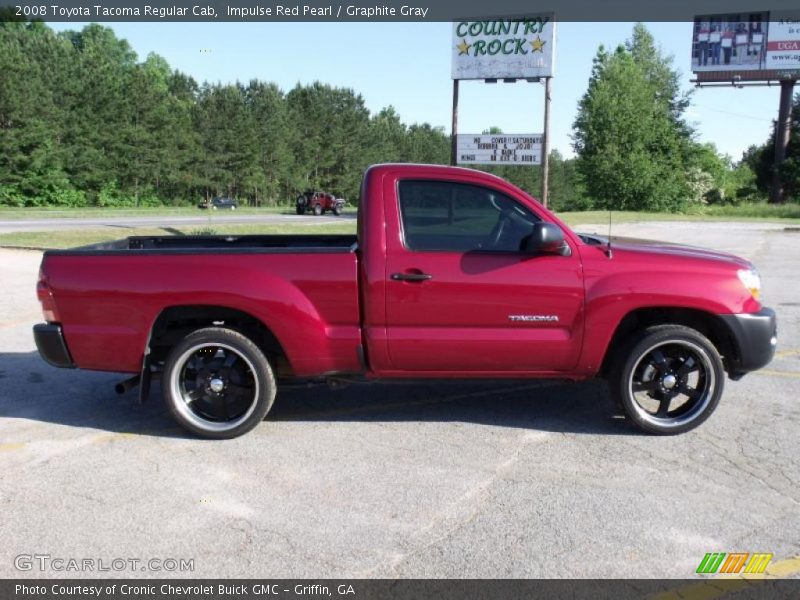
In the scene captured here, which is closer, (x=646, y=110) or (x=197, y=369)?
(x=197, y=369)

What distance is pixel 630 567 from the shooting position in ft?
10.6

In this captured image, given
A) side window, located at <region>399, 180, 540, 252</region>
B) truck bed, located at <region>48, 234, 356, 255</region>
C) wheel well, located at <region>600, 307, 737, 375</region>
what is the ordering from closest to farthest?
side window, located at <region>399, 180, 540, 252</region> → wheel well, located at <region>600, 307, 737, 375</region> → truck bed, located at <region>48, 234, 356, 255</region>

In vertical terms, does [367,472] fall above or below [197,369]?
below

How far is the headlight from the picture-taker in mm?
4801

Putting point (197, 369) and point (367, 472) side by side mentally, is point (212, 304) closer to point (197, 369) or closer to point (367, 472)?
point (197, 369)

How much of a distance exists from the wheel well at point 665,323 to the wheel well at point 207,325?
2.34 m

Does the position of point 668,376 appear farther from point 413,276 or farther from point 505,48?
point 505,48

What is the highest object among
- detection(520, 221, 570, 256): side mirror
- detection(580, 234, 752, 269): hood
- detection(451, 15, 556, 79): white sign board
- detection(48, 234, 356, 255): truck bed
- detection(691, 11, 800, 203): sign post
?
detection(691, 11, 800, 203): sign post

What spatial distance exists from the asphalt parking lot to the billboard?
55.5 m

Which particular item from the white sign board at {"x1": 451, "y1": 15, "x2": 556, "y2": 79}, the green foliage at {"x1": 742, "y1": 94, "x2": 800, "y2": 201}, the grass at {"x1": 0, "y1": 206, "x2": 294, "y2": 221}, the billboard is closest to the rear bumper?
the white sign board at {"x1": 451, "y1": 15, "x2": 556, "y2": 79}

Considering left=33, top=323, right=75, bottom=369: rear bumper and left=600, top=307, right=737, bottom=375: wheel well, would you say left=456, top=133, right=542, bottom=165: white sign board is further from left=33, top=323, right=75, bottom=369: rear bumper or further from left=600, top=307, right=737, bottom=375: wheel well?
left=33, top=323, right=75, bottom=369: rear bumper

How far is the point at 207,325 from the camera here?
501 centimetres
